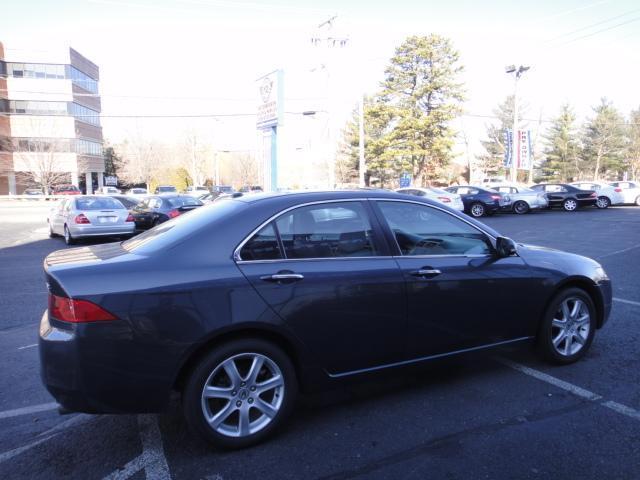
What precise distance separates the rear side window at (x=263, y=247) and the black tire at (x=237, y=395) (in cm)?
54

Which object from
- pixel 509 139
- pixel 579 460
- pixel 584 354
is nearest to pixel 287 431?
pixel 579 460

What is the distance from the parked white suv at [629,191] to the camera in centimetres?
2712

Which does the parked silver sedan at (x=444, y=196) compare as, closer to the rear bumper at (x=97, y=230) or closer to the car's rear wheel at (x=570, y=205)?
the car's rear wheel at (x=570, y=205)

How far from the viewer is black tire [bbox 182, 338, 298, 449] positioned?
9.71ft

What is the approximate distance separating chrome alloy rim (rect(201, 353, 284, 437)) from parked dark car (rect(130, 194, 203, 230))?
45.3ft

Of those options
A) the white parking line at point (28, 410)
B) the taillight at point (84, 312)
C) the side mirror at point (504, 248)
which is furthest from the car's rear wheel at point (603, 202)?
the taillight at point (84, 312)

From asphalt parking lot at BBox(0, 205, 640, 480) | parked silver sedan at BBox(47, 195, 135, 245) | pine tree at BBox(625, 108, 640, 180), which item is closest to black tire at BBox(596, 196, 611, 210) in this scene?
parked silver sedan at BBox(47, 195, 135, 245)

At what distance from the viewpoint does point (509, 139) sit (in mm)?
33219

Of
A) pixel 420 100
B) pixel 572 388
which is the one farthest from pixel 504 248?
pixel 420 100

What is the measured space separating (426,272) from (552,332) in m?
1.54

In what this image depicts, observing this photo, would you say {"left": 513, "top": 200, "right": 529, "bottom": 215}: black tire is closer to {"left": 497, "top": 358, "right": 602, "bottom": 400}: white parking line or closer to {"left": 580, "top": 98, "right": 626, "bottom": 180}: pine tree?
{"left": 497, "top": 358, "right": 602, "bottom": 400}: white parking line

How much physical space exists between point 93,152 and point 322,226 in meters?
66.2

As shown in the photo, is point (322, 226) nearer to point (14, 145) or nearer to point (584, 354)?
point (584, 354)

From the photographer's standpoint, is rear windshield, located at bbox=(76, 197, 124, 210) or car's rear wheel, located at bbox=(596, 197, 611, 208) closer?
rear windshield, located at bbox=(76, 197, 124, 210)
